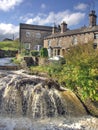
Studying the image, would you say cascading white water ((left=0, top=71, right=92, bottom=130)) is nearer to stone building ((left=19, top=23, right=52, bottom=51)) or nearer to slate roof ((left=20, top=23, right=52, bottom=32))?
stone building ((left=19, top=23, right=52, bottom=51))

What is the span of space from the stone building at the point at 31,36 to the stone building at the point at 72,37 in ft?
16.6

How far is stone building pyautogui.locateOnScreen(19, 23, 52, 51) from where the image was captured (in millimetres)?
57281

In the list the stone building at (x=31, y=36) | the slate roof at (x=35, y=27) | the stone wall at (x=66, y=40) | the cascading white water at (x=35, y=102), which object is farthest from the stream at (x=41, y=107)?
the slate roof at (x=35, y=27)

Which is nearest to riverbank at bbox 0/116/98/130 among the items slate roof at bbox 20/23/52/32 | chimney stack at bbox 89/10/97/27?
chimney stack at bbox 89/10/97/27

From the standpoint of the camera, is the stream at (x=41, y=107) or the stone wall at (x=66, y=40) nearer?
the stream at (x=41, y=107)

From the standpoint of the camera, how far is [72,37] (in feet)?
147

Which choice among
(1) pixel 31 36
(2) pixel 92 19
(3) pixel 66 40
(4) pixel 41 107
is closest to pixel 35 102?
(4) pixel 41 107

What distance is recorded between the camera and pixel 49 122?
552 inches

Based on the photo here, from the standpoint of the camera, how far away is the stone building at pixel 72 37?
39938mm

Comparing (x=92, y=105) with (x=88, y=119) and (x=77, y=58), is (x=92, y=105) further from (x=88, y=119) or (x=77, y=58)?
(x=77, y=58)

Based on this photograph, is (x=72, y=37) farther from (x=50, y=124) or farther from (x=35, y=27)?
(x=50, y=124)

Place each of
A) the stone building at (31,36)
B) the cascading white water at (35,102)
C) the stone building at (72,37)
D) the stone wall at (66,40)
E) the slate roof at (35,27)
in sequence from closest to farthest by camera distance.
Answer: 1. the cascading white water at (35,102)
2. the stone building at (72,37)
3. the stone wall at (66,40)
4. the stone building at (31,36)
5. the slate roof at (35,27)

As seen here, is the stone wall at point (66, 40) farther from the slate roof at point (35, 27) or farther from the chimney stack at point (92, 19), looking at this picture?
the slate roof at point (35, 27)

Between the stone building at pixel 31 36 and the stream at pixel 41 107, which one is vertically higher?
the stone building at pixel 31 36
